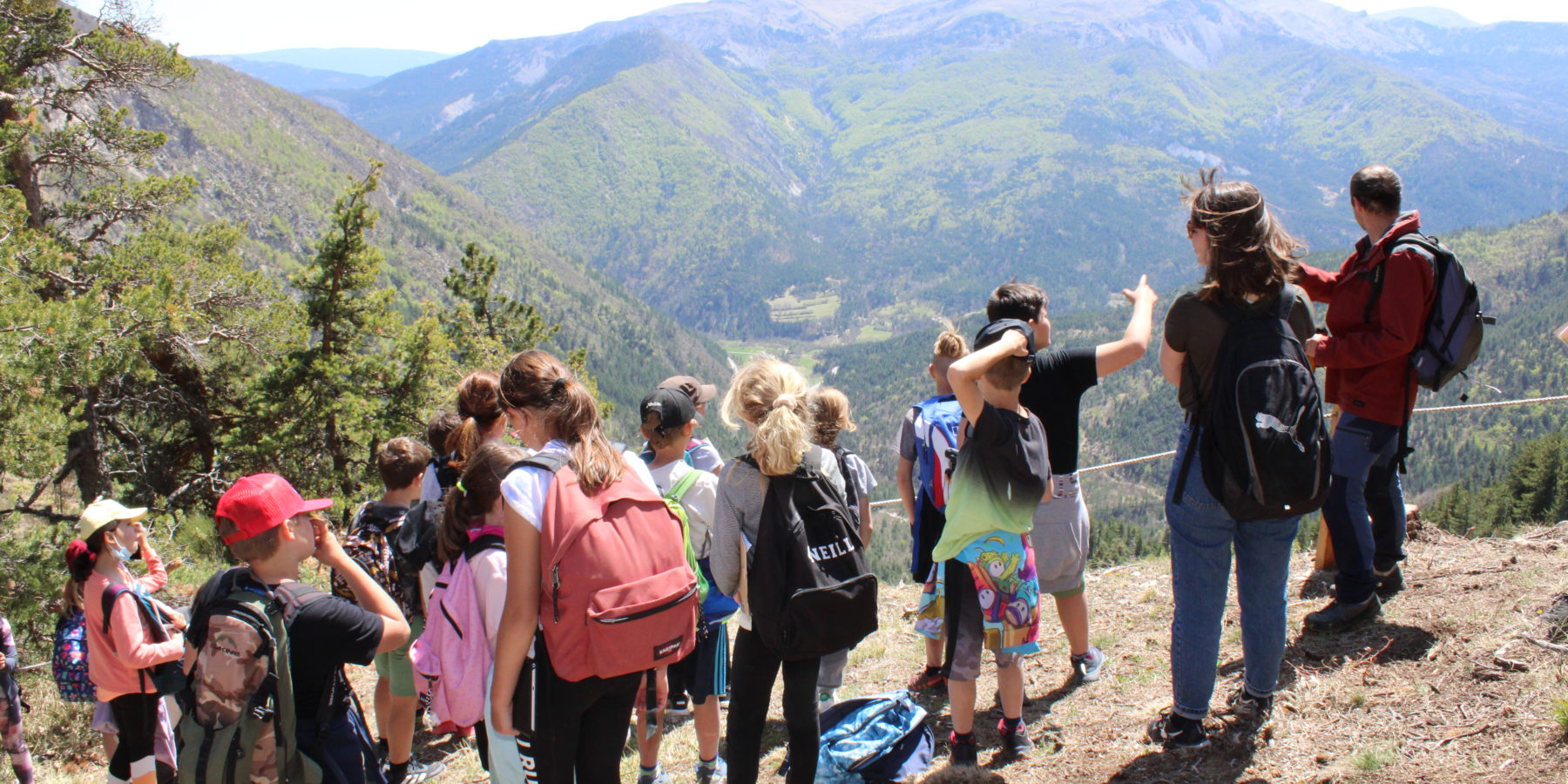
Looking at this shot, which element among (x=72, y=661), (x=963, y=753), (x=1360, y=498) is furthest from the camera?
(x=72, y=661)

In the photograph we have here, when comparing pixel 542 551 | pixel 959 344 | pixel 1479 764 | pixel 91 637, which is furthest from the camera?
pixel 959 344

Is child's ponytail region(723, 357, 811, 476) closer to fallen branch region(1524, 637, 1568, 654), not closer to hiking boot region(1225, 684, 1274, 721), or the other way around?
hiking boot region(1225, 684, 1274, 721)

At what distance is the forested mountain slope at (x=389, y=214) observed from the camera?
426ft

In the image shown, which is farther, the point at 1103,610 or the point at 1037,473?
the point at 1103,610

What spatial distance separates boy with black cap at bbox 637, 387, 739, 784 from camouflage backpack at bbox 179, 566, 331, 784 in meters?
1.40

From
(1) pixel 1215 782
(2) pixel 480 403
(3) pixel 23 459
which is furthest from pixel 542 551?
(3) pixel 23 459

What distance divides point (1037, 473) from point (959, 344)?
1317mm

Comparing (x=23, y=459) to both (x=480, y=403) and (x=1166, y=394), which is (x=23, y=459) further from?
(x=1166, y=394)

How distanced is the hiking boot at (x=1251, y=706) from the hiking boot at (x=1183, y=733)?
176 mm

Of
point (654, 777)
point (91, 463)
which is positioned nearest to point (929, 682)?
point (654, 777)

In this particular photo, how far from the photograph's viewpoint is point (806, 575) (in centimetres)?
313

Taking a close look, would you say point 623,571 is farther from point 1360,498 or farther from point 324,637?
→ point 1360,498

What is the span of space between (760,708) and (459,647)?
1143 millimetres

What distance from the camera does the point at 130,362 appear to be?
898 cm
